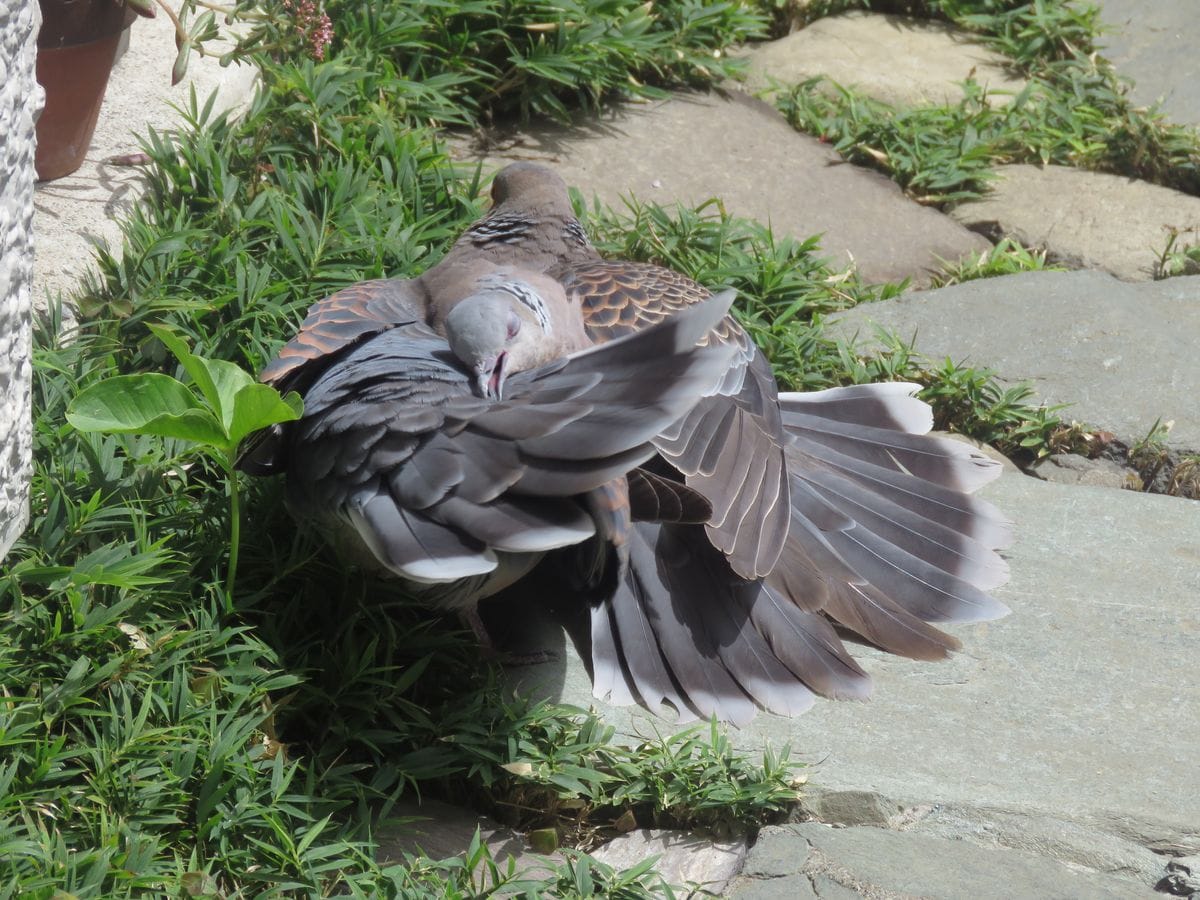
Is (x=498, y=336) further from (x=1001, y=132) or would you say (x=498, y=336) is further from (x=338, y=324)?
(x=1001, y=132)

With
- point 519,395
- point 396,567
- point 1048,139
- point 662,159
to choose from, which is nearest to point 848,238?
point 662,159

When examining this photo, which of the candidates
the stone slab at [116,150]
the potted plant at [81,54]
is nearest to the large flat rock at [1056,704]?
the stone slab at [116,150]

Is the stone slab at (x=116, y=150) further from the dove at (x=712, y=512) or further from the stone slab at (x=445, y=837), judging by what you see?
the stone slab at (x=445, y=837)

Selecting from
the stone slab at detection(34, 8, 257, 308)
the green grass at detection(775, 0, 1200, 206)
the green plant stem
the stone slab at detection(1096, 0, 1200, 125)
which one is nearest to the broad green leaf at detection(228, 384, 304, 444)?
the green plant stem

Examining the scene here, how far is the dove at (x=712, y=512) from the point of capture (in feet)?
9.37

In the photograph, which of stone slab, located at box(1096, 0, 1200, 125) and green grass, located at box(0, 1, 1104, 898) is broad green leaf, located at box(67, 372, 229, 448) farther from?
stone slab, located at box(1096, 0, 1200, 125)

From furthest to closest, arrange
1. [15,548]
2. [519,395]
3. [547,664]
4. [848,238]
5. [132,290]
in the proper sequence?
[848,238]
[132,290]
[547,664]
[15,548]
[519,395]

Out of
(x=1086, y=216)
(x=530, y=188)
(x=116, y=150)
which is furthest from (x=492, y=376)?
(x=1086, y=216)

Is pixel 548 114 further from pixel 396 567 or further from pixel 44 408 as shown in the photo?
pixel 396 567

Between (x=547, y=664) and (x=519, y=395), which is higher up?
(x=519, y=395)

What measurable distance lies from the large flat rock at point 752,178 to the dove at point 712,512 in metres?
1.22

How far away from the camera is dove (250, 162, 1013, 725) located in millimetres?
2855

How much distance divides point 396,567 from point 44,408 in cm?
133

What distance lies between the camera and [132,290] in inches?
143
